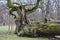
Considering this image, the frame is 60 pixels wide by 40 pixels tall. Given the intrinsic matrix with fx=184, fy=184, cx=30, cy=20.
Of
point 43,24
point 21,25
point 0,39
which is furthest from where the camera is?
point 21,25

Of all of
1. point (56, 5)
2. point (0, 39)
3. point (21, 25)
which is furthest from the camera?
point (56, 5)

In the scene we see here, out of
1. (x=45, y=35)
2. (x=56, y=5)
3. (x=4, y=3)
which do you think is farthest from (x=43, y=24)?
(x=4, y=3)

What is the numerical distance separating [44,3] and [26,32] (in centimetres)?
276

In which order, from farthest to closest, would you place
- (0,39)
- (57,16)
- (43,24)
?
1. (57,16)
2. (43,24)
3. (0,39)

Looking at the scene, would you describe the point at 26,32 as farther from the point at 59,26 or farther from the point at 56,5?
the point at 56,5

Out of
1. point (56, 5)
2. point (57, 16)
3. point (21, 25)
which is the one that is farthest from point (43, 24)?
point (56, 5)

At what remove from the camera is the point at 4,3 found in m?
12.0

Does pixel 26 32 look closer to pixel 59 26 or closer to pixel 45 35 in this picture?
pixel 45 35

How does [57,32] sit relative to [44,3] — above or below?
below

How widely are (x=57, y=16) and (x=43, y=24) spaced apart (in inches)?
91.5

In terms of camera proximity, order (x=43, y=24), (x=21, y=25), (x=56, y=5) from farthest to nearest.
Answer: (x=56, y=5), (x=21, y=25), (x=43, y=24)

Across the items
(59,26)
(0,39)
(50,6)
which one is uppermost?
(50,6)

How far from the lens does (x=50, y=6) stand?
11594mm

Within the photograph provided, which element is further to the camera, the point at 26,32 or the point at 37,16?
the point at 37,16
